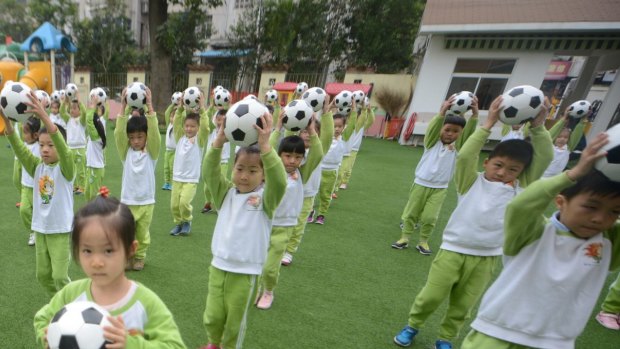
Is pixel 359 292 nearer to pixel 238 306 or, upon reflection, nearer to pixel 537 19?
pixel 238 306

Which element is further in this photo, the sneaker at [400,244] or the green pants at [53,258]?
the sneaker at [400,244]

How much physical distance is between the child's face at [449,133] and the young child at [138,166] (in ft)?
10.7

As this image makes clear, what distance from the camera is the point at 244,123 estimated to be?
6.47 feet

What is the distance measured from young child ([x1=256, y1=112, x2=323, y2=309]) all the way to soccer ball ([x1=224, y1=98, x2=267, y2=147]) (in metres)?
0.88

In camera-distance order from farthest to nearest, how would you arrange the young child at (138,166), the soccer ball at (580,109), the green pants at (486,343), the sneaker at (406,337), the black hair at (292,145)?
the soccer ball at (580,109) < the young child at (138,166) < the black hair at (292,145) < the sneaker at (406,337) < the green pants at (486,343)

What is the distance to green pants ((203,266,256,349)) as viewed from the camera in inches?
86.4

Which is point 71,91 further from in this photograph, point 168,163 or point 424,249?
point 424,249

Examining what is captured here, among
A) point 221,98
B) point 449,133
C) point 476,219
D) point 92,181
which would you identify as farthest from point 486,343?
point 92,181

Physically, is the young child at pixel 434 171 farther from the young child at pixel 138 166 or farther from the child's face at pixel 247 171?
the young child at pixel 138 166

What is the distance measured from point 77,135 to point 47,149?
415cm

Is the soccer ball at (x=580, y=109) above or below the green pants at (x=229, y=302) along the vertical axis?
above

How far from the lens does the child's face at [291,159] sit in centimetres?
292

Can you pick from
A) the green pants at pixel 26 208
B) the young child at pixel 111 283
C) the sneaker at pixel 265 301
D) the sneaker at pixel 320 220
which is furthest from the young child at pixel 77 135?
the young child at pixel 111 283

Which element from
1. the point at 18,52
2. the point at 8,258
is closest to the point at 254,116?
the point at 8,258
